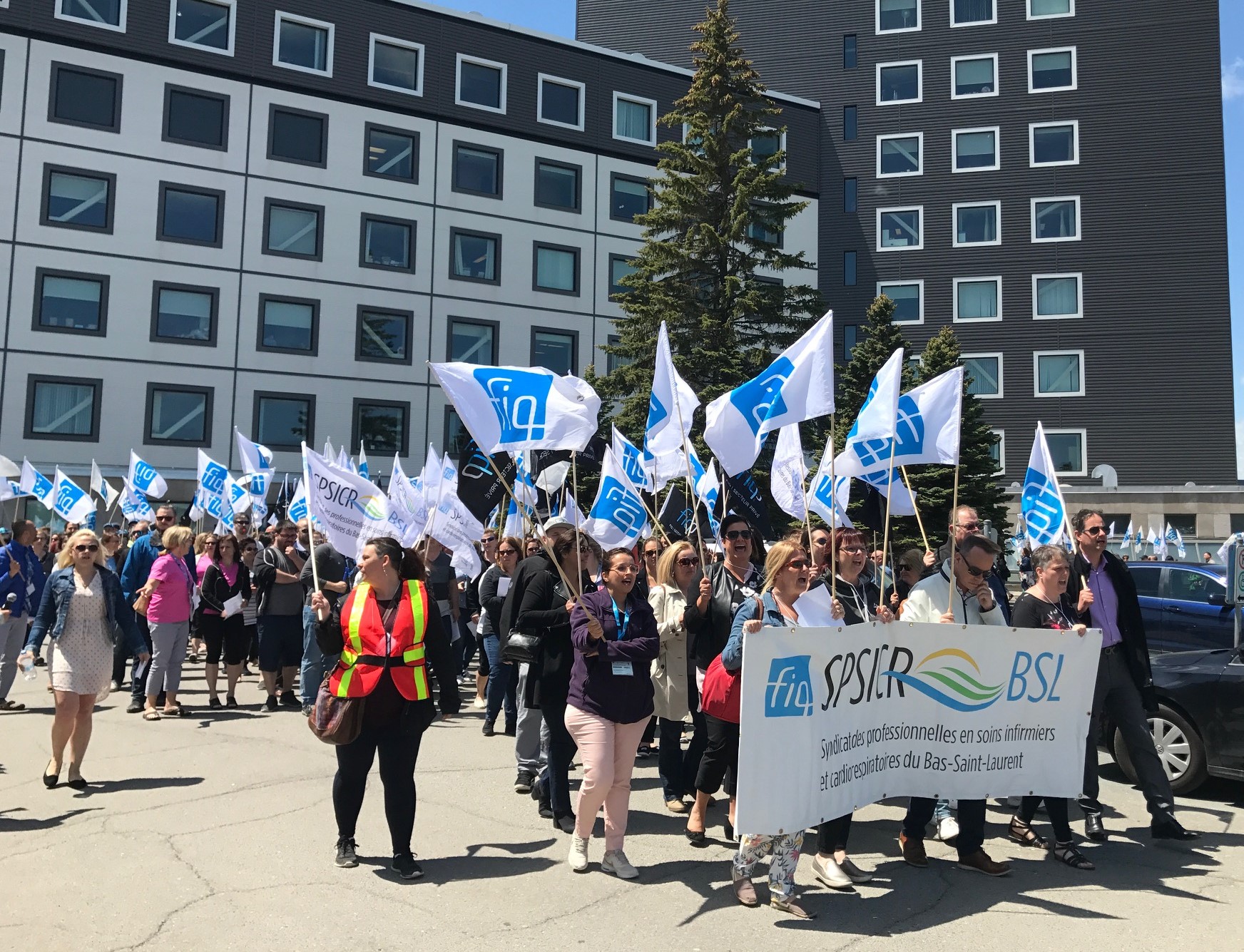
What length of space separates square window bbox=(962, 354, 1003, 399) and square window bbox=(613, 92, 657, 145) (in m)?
16.4

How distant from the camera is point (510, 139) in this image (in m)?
41.1

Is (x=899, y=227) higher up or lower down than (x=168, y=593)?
higher up

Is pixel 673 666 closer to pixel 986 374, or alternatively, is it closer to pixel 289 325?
pixel 289 325

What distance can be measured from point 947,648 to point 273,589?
302 inches

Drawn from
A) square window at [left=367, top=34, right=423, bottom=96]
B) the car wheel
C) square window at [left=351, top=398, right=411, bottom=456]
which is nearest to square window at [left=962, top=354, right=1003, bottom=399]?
square window at [left=351, top=398, right=411, bottom=456]

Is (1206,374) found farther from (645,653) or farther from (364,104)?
(645,653)

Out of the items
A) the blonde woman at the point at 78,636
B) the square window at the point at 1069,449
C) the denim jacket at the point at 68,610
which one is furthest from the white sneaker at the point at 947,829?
the square window at the point at 1069,449

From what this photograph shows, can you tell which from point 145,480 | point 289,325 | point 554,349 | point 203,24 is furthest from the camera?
point 554,349

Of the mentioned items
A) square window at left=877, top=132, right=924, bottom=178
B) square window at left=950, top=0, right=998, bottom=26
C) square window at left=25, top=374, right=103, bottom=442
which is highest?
square window at left=950, top=0, right=998, bottom=26

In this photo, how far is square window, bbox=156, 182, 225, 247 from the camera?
36000 mm

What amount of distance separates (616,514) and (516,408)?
283 cm

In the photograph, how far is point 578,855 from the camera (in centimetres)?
623

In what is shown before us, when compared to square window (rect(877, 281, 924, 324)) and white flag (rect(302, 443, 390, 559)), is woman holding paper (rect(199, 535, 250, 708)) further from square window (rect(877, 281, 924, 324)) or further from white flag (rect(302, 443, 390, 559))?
square window (rect(877, 281, 924, 324))

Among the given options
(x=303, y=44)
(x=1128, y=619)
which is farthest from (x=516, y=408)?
(x=303, y=44)
